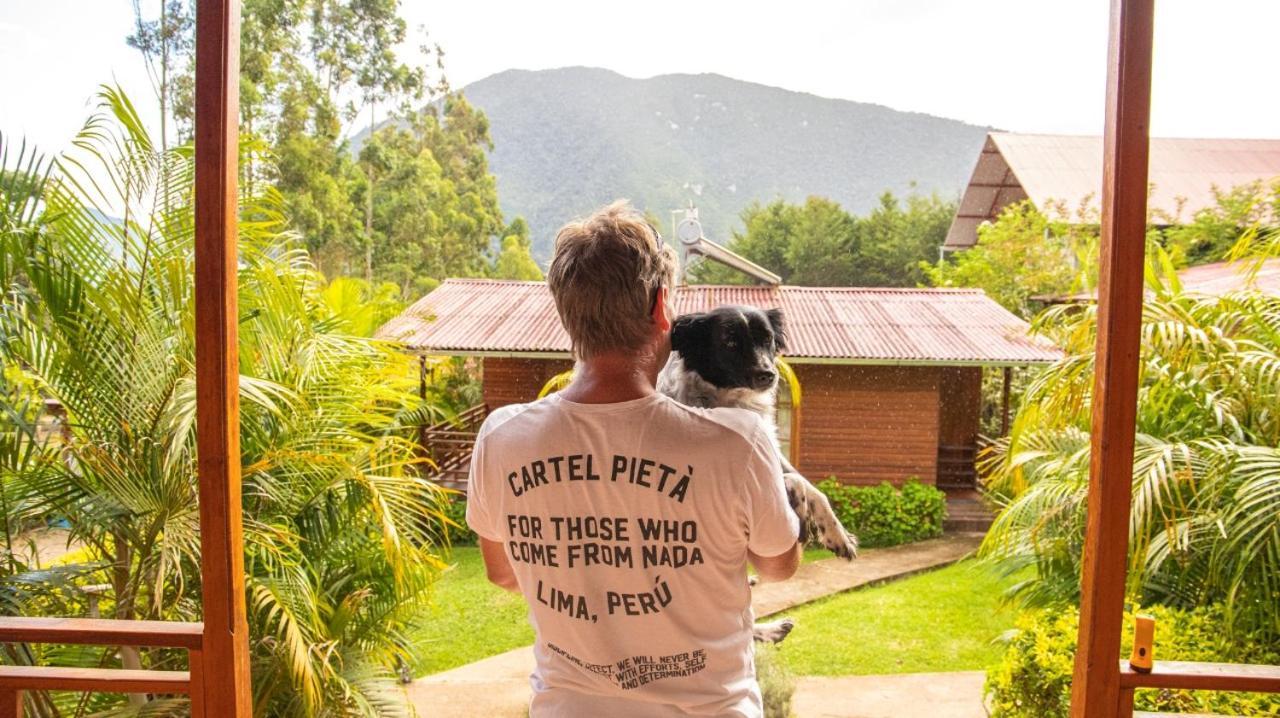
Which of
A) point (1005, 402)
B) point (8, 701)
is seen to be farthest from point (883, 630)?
point (8, 701)

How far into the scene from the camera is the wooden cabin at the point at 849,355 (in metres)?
2.39

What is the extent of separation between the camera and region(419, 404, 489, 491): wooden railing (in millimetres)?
2703

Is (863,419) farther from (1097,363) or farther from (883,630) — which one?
(1097,363)

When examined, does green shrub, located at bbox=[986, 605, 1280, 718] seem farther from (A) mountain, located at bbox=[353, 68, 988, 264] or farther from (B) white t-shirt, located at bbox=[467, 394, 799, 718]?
(B) white t-shirt, located at bbox=[467, 394, 799, 718]

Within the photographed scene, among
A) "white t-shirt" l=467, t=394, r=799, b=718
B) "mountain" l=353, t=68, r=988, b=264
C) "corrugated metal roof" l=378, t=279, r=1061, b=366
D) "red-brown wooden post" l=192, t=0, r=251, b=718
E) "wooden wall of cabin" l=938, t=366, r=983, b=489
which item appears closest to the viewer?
"white t-shirt" l=467, t=394, r=799, b=718

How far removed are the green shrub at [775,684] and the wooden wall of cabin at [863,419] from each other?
23.4 inches

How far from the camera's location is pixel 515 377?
245cm

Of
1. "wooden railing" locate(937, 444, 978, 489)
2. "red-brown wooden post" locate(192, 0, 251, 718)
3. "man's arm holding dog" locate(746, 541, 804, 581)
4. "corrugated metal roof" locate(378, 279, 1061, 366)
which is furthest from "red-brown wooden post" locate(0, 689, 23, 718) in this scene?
"wooden railing" locate(937, 444, 978, 489)

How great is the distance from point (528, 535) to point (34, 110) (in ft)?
7.38

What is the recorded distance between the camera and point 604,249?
998 mm

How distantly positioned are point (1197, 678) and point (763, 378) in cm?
97

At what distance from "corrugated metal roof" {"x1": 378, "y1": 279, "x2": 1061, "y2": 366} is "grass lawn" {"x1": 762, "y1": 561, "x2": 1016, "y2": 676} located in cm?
74

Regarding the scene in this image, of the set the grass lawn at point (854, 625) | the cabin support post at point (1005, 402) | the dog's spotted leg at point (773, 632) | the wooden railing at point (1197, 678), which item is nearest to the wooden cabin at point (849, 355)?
the cabin support post at point (1005, 402)

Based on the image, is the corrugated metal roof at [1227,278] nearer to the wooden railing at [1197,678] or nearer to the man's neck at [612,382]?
the wooden railing at [1197,678]
